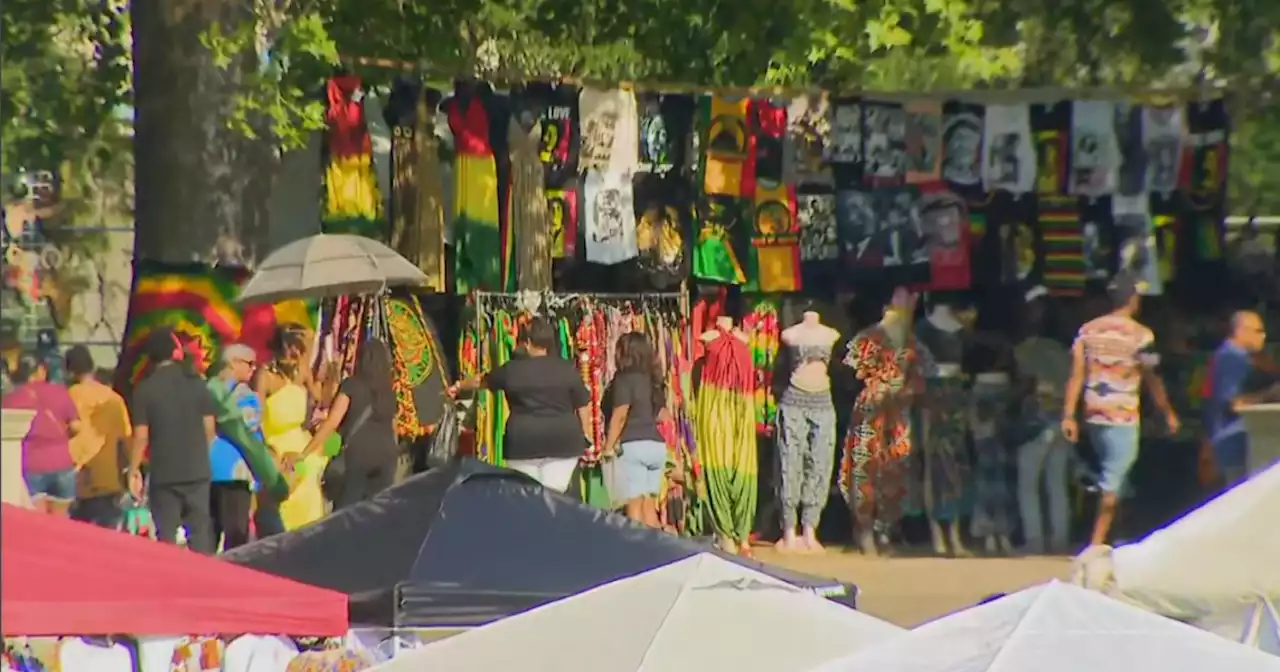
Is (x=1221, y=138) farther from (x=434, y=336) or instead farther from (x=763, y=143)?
(x=434, y=336)

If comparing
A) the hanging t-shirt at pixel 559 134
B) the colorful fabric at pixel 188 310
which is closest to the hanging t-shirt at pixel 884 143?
the hanging t-shirt at pixel 559 134

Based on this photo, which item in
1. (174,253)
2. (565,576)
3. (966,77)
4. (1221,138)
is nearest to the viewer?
(565,576)

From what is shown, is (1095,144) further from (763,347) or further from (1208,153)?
(763,347)

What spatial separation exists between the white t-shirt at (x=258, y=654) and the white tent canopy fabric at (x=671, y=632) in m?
0.50

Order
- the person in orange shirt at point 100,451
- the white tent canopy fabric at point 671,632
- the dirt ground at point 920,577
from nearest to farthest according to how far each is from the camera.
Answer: the white tent canopy fabric at point 671,632 < the person in orange shirt at point 100,451 < the dirt ground at point 920,577

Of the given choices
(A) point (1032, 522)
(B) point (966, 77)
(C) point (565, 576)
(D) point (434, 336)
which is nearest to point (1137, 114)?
(A) point (1032, 522)

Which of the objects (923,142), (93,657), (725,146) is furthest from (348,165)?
(93,657)

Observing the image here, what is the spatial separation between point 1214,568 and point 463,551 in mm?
2359

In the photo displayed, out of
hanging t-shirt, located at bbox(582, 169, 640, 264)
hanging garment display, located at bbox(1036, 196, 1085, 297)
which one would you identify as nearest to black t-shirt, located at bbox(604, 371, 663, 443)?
hanging t-shirt, located at bbox(582, 169, 640, 264)

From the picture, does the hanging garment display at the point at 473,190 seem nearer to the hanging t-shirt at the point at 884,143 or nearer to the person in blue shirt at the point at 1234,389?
the hanging t-shirt at the point at 884,143

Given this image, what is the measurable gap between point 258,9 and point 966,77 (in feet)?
52.5

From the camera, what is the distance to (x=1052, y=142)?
44.5ft

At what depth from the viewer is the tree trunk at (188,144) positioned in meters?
10.1

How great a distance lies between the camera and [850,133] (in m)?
13.8
